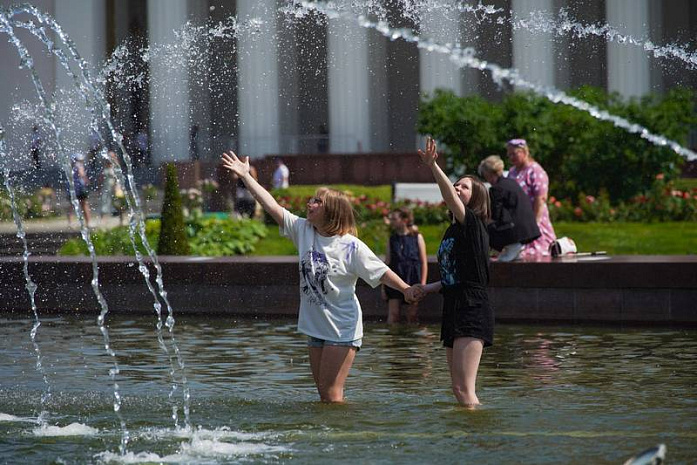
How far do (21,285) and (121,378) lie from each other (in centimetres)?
561

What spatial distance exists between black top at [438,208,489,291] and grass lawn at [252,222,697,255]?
964cm

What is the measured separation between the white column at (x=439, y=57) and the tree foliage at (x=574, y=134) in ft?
21.6

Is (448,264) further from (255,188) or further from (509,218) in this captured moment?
(509,218)

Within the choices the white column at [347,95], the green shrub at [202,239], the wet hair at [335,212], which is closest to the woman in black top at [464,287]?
the wet hair at [335,212]

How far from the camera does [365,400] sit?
25.4ft

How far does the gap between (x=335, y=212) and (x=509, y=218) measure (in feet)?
16.7

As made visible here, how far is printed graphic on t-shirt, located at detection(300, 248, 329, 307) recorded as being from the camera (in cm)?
705

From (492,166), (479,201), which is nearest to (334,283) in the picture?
(479,201)

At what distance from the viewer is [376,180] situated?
102 ft

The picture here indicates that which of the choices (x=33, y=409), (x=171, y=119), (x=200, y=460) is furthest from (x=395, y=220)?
(x=171, y=119)

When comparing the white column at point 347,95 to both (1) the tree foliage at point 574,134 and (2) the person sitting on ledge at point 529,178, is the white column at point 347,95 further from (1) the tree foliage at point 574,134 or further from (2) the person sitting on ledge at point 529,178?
(2) the person sitting on ledge at point 529,178

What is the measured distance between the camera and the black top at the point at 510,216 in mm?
11844

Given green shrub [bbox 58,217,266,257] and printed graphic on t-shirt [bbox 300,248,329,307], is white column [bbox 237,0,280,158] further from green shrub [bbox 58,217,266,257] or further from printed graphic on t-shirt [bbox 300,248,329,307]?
printed graphic on t-shirt [bbox 300,248,329,307]

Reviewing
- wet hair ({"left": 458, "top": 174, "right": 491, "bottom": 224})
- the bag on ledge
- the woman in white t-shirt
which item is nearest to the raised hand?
the woman in white t-shirt
